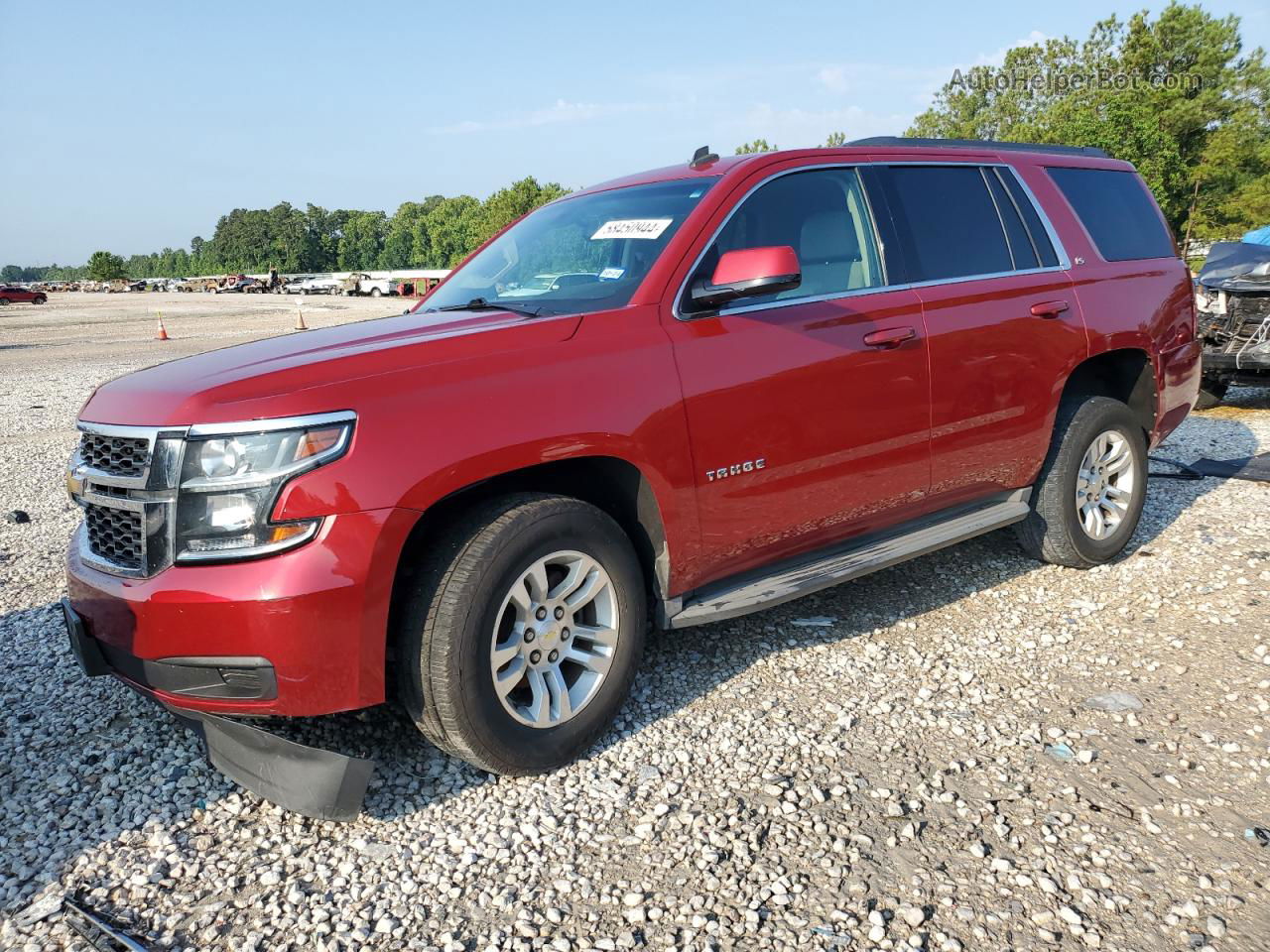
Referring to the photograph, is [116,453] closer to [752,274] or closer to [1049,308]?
[752,274]

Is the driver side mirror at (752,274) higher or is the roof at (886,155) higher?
the roof at (886,155)

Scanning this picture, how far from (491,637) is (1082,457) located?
3337 mm

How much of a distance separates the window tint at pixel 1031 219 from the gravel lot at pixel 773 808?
1.69m

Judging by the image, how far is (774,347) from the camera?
3.44m

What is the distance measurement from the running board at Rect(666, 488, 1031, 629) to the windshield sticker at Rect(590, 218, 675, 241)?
1355 millimetres

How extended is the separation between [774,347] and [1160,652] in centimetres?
218

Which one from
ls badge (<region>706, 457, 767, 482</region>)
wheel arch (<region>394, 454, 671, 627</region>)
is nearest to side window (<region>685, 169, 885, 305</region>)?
ls badge (<region>706, 457, 767, 482</region>)

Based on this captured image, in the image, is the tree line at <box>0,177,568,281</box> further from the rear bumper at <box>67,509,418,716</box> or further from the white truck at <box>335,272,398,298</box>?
the rear bumper at <box>67,509,418,716</box>

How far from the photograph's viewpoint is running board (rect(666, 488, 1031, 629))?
11.1 feet

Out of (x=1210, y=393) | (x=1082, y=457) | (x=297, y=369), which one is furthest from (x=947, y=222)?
(x=1210, y=393)

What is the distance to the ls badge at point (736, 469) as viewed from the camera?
3.30 meters

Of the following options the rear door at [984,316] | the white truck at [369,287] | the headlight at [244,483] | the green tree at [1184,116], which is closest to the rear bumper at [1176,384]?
the rear door at [984,316]

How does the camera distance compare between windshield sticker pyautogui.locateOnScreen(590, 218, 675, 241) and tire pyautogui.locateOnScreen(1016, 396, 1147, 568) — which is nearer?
windshield sticker pyautogui.locateOnScreen(590, 218, 675, 241)

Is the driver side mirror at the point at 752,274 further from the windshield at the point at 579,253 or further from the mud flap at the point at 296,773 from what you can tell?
the mud flap at the point at 296,773
